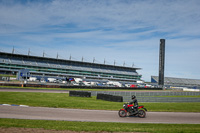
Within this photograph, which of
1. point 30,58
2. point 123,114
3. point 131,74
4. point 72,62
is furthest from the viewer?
point 131,74

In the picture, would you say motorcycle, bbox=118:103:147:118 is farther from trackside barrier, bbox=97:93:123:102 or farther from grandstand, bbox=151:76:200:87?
grandstand, bbox=151:76:200:87

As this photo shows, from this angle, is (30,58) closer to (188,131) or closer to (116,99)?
(116,99)

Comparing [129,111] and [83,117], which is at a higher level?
[129,111]

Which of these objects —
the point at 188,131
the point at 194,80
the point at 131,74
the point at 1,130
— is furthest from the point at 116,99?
the point at 194,80

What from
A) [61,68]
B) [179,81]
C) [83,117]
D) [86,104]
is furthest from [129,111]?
[179,81]

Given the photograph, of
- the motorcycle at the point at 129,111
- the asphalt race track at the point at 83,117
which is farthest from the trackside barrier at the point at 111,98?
the motorcycle at the point at 129,111

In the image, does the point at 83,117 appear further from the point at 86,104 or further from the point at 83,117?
the point at 86,104

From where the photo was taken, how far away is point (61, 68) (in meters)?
118

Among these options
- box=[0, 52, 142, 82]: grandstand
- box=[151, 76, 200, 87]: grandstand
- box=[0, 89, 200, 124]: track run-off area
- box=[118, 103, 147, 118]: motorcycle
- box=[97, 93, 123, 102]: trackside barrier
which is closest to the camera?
box=[0, 89, 200, 124]: track run-off area

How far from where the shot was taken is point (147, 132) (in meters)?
10.1

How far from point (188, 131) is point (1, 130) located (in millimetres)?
8909

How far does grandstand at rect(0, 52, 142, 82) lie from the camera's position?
346 feet

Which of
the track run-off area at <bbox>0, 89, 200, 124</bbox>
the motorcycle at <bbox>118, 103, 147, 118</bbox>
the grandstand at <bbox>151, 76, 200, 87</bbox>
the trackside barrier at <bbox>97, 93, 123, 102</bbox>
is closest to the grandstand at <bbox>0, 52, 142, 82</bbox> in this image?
the grandstand at <bbox>151, 76, 200, 87</bbox>

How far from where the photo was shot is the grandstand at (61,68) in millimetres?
105312
